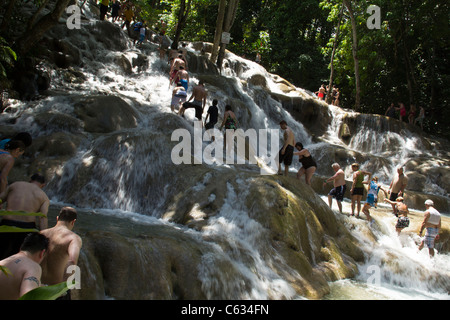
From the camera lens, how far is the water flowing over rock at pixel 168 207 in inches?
207

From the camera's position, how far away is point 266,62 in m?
30.5

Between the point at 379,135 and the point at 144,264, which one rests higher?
the point at 379,135

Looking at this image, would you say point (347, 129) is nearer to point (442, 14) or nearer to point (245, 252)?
point (442, 14)

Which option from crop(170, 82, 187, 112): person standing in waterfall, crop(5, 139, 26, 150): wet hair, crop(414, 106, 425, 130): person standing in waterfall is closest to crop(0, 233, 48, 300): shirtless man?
crop(5, 139, 26, 150): wet hair

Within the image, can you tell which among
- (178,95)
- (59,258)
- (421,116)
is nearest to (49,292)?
(59,258)

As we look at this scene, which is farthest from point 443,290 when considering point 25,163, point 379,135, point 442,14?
point 442,14

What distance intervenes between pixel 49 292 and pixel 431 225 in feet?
32.5

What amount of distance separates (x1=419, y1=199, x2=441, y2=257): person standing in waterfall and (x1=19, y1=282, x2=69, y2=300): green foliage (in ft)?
31.9

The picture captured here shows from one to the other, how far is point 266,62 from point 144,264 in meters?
27.4

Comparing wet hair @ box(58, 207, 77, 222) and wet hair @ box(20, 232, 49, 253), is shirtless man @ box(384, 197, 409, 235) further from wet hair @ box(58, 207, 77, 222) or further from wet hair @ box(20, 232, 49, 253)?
wet hair @ box(20, 232, 49, 253)

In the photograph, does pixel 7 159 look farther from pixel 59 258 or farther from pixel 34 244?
pixel 34 244

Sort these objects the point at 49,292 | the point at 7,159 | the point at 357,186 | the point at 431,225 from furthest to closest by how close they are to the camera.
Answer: the point at 357,186 → the point at 431,225 → the point at 7,159 → the point at 49,292

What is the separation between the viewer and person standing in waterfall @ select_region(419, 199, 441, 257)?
30.3ft

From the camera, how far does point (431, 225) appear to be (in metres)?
9.27
